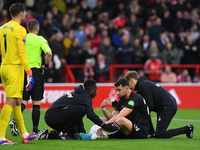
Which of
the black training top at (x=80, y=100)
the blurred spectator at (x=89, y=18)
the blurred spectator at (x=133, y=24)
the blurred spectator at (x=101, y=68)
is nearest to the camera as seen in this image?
the black training top at (x=80, y=100)

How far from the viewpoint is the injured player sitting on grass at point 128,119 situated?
8297 millimetres

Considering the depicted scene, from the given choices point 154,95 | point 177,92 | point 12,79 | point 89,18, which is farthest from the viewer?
point 89,18

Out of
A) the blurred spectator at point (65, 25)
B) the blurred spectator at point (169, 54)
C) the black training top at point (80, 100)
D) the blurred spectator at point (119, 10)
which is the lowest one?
the black training top at point (80, 100)

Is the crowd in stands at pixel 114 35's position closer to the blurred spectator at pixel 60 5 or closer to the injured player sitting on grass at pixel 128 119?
the blurred spectator at pixel 60 5

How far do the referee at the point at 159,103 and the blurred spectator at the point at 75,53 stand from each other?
8531 millimetres

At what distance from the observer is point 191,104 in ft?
56.4

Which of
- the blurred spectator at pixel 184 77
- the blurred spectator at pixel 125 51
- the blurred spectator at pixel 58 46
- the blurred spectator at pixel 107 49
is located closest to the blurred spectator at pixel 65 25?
the blurred spectator at pixel 58 46

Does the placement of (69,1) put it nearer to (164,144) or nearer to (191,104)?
(191,104)

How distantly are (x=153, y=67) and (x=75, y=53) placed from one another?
320cm

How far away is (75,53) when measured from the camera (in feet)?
57.6

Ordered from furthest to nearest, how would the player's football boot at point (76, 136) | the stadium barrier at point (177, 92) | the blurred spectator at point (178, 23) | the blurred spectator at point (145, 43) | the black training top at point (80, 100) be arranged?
the blurred spectator at point (178, 23) < the blurred spectator at point (145, 43) < the stadium barrier at point (177, 92) < the player's football boot at point (76, 136) < the black training top at point (80, 100)

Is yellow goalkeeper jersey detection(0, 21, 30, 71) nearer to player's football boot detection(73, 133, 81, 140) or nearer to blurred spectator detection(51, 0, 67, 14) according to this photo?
player's football boot detection(73, 133, 81, 140)

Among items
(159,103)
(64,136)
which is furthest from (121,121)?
(159,103)

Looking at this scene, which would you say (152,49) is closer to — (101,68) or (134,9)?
(101,68)
